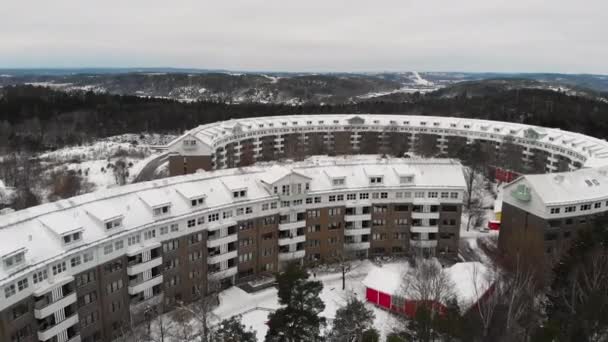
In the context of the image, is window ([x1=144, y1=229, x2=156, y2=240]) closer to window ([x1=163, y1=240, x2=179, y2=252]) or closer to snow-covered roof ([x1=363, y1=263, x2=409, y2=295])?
window ([x1=163, y1=240, x2=179, y2=252])

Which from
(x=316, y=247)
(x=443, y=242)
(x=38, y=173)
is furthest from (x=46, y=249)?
(x=38, y=173)

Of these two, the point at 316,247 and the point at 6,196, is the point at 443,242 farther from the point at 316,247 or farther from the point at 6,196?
the point at 6,196

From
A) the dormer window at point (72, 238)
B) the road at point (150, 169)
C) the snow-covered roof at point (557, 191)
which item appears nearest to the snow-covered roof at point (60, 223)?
the dormer window at point (72, 238)

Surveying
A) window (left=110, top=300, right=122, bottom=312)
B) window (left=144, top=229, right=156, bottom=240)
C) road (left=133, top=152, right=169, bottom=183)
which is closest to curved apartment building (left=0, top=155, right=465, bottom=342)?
window (left=110, top=300, right=122, bottom=312)

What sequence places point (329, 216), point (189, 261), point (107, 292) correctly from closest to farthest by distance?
point (107, 292) < point (189, 261) < point (329, 216)

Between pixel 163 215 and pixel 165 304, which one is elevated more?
pixel 163 215

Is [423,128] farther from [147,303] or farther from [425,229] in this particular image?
[147,303]
